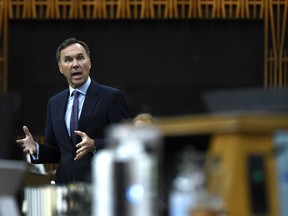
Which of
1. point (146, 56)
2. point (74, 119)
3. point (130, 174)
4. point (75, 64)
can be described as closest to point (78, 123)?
point (74, 119)

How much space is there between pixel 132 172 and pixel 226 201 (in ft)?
0.93

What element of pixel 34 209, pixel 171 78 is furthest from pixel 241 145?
pixel 171 78

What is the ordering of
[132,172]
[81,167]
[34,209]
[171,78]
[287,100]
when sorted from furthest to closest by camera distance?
[171,78] < [81,167] < [34,209] < [287,100] < [132,172]

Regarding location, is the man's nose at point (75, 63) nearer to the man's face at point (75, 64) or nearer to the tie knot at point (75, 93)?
the man's face at point (75, 64)

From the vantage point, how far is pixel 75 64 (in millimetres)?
7594

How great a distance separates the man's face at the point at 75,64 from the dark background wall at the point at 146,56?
18.7ft

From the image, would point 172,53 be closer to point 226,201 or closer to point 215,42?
point 215,42

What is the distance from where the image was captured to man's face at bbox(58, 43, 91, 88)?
7497mm

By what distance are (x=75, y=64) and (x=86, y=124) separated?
0.58 metres

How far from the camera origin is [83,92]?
24.3ft

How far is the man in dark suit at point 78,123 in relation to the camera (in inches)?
278

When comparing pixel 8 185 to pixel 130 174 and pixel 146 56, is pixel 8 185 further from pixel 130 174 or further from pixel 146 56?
pixel 146 56

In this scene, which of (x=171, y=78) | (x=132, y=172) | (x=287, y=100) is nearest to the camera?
(x=132, y=172)

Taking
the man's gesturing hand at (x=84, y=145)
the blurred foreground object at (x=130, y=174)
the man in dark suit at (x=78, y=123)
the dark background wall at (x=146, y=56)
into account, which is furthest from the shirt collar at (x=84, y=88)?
the dark background wall at (x=146, y=56)
